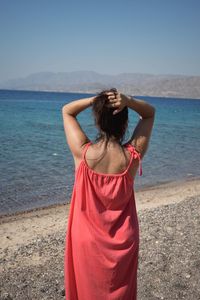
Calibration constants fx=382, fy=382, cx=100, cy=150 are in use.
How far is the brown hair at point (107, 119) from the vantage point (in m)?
2.69

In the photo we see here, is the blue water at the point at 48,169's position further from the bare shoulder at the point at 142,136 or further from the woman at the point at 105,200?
the bare shoulder at the point at 142,136

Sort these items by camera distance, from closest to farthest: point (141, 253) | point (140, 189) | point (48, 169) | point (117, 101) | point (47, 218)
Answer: point (117, 101) → point (141, 253) → point (47, 218) → point (140, 189) → point (48, 169)

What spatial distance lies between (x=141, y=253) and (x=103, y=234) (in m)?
3.45

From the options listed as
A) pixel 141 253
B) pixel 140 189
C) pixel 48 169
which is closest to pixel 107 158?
pixel 141 253

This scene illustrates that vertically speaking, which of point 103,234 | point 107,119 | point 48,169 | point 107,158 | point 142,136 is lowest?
point 48,169

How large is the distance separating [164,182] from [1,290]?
391 inches

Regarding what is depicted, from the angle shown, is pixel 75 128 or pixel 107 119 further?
pixel 75 128

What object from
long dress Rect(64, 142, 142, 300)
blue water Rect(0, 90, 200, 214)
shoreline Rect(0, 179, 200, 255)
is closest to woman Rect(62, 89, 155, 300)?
long dress Rect(64, 142, 142, 300)

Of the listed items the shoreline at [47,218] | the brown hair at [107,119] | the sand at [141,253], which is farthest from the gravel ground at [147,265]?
the brown hair at [107,119]

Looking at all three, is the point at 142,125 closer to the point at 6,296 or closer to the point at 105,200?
the point at 105,200

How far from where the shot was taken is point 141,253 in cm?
612

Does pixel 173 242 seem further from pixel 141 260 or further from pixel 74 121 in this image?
pixel 74 121

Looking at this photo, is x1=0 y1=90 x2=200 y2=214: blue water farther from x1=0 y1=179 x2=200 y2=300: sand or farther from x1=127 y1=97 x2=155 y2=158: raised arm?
x1=127 y1=97 x2=155 y2=158: raised arm

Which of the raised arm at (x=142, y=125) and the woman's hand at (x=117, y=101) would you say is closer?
the woman's hand at (x=117, y=101)
